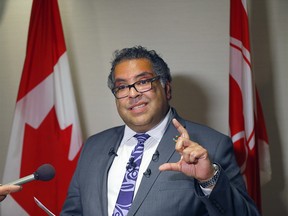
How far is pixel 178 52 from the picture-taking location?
9.62 ft

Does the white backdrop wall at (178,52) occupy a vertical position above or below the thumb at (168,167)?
above

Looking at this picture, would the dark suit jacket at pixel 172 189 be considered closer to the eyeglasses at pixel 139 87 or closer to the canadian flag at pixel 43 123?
the eyeglasses at pixel 139 87

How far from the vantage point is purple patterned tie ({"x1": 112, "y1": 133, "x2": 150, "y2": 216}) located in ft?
6.11

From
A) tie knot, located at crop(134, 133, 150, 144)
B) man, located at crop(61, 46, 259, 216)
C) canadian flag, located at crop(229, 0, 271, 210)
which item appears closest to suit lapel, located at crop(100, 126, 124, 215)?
man, located at crop(61, 46, 259, 216)

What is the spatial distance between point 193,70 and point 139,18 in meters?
0.58

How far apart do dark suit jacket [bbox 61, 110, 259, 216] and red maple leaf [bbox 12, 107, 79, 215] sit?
1.86 feet

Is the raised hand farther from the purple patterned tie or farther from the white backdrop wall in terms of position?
the white backdrop wall

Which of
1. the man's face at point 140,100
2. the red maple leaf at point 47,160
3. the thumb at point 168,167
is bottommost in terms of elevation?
the red maple leaf at point 47,160

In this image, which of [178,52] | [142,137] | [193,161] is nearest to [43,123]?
[142,137]

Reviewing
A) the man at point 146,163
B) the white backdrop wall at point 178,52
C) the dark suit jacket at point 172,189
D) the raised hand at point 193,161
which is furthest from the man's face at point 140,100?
the white backdrop wall at point 178,52

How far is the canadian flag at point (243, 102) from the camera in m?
2.44

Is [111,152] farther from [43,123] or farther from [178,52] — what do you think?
[178,52]

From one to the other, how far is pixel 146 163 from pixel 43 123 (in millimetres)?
1054

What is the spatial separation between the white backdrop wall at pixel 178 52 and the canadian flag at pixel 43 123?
298 millimetres
